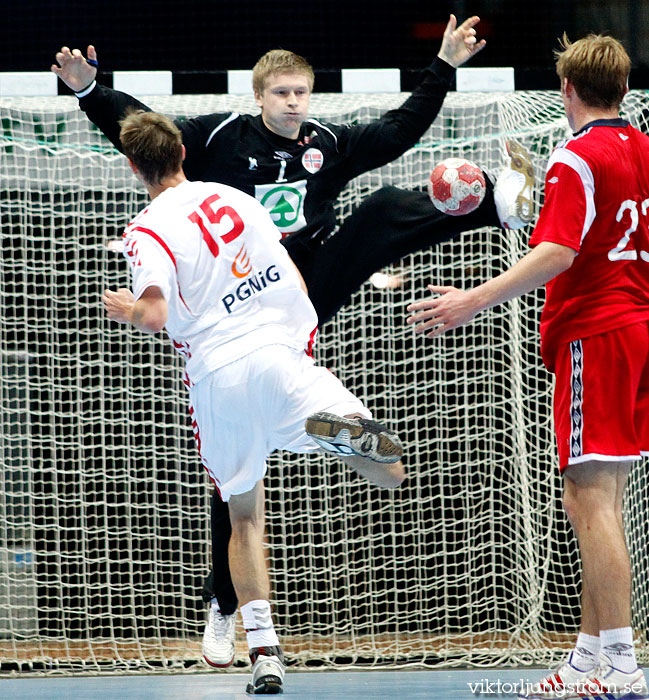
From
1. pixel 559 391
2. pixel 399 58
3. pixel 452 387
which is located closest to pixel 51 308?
pixel 452 387

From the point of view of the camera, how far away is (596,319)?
347cm

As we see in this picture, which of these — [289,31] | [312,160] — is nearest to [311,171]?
[312,160]

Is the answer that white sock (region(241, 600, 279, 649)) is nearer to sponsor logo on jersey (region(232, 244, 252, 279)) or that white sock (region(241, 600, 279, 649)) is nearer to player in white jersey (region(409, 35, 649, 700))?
player in white jersey (region(409, 35, 649, 700))

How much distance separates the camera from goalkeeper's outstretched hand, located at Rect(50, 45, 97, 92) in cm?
455

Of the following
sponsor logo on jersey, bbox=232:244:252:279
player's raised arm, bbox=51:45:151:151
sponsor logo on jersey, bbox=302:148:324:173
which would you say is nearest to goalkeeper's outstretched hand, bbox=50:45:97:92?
player's raised arm, bbox=51:45:151:151

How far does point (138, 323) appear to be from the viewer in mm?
3650

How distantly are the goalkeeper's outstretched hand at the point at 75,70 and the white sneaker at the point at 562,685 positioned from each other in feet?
Result: 10.7

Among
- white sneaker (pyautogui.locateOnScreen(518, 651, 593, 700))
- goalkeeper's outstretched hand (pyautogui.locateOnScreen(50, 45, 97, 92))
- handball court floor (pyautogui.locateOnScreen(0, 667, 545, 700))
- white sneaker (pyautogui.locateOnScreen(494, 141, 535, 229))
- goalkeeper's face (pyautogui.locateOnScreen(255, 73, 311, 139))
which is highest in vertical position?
goalkeeper's outstretched hand (pyautogui.locateOnScreen(50, 45, 97, 92))

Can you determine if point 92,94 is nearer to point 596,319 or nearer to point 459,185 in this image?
point 459,185

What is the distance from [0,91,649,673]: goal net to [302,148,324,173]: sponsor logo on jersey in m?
1.47

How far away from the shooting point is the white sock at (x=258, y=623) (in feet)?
13.3

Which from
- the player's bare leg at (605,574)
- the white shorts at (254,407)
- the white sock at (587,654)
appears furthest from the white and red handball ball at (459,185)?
the white sock at (587,654)

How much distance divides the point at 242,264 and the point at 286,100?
1094 mm

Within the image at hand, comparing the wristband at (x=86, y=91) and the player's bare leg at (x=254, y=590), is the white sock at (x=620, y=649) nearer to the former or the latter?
the player's bare leg at (x=254, y=590)
